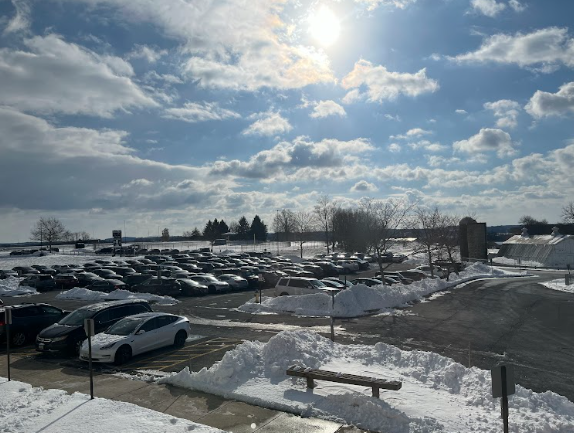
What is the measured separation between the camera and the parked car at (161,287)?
3244cm

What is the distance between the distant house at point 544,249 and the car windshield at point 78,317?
5794 cm

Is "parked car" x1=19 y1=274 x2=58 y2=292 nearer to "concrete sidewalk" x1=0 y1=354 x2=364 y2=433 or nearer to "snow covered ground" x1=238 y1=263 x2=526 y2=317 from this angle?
"snow covered ground" x1=238 y1=263 x2=526 y2=317

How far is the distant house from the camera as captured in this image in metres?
60.0

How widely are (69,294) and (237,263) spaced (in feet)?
80.4

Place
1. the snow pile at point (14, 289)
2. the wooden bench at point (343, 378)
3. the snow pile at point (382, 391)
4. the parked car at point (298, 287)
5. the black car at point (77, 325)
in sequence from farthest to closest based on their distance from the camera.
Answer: the snow pile at point (14, 289), the parked car at point (298, 287), the black car at point (77, 325), the wooden bench at point (343, 378), the snow pile at point (382, 391)

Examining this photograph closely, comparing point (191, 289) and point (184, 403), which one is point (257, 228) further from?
point (184, 403)

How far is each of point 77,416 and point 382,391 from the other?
5.97 m

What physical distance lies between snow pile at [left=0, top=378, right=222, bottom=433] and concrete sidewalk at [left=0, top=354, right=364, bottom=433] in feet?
1.58

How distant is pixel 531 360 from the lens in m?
13.9

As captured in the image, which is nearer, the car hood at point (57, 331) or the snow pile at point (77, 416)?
the snow pile at point (77, 416)

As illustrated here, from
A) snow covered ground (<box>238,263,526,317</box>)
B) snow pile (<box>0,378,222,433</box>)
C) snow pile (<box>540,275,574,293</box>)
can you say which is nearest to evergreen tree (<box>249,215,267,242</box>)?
snow pile (<box>540,275,574,293</box>)

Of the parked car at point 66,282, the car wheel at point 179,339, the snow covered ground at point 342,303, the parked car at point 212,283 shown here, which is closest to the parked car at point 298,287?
the snow covered ground at point 342,303

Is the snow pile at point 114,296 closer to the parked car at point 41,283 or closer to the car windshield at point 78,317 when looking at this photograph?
the parked car at point 41,283

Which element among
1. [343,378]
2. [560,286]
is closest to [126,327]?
[343,378]
